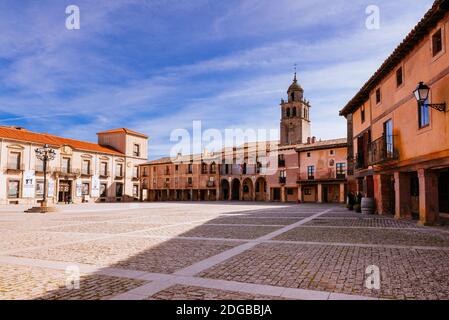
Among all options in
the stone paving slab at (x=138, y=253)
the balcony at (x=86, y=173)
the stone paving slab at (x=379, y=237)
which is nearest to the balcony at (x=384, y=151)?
the stone paving slab at (x=379, y=237)

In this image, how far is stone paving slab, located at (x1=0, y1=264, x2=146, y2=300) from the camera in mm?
4418

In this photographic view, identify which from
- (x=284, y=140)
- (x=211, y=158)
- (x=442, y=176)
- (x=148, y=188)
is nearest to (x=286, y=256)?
(x=442, y=176)

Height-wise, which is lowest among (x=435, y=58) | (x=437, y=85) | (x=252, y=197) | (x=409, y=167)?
(x=252, y=197)

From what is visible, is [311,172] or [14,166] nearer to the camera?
[14,166]

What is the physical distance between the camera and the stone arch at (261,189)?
163 feet

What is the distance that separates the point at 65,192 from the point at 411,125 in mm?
41598

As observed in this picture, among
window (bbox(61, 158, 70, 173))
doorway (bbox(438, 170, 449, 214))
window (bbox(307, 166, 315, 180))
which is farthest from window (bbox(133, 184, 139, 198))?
doorway (bbox(438, 170, 449, 214))

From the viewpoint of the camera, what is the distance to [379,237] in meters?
9.68

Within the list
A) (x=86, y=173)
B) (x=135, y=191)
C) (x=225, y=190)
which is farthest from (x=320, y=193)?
(x=86, y=173)

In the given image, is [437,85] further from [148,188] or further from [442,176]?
[148,188]

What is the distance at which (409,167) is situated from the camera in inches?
540

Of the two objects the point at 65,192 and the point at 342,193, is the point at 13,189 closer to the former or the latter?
the point at 65,192

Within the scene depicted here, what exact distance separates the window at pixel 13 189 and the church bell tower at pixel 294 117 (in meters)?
46.1
